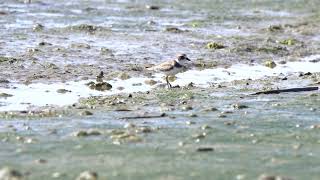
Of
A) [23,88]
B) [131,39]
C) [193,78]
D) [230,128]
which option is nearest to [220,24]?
[131,39]

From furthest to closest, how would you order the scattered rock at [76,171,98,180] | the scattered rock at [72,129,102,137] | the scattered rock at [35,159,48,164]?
the scattered rock at [72,129,102,137] → the scattered rock at [35,159,48,164] → the scattered rock at [76,171,98,180]

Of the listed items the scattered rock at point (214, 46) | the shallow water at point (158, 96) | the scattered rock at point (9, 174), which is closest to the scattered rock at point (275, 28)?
the shallow water at point (158, 96)

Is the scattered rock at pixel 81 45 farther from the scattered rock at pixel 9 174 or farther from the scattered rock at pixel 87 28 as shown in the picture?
the scattered rock at pixel 9 174

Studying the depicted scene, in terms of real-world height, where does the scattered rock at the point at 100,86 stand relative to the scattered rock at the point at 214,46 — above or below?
above

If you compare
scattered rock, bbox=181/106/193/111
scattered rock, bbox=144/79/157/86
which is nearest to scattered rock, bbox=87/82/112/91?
scattered rock, bbox=144/79/157/86

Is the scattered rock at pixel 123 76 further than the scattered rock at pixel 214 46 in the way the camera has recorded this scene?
No

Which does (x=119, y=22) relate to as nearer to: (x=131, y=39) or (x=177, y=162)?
(x=131, y=39)

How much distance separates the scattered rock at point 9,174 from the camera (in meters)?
8.75

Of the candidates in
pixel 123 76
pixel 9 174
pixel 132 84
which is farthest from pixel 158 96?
pixel 9 174

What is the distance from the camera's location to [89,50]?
22766mm

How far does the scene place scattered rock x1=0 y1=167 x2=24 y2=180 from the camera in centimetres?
875

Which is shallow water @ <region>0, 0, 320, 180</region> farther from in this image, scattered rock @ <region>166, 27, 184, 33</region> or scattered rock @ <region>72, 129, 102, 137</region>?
scattered rock @ <region>166, 27, 184, 33</region>

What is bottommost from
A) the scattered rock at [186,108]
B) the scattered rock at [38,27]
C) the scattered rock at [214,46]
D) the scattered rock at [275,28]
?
the scattered rock at [275,28]

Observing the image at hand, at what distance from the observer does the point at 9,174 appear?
8.81 metres
